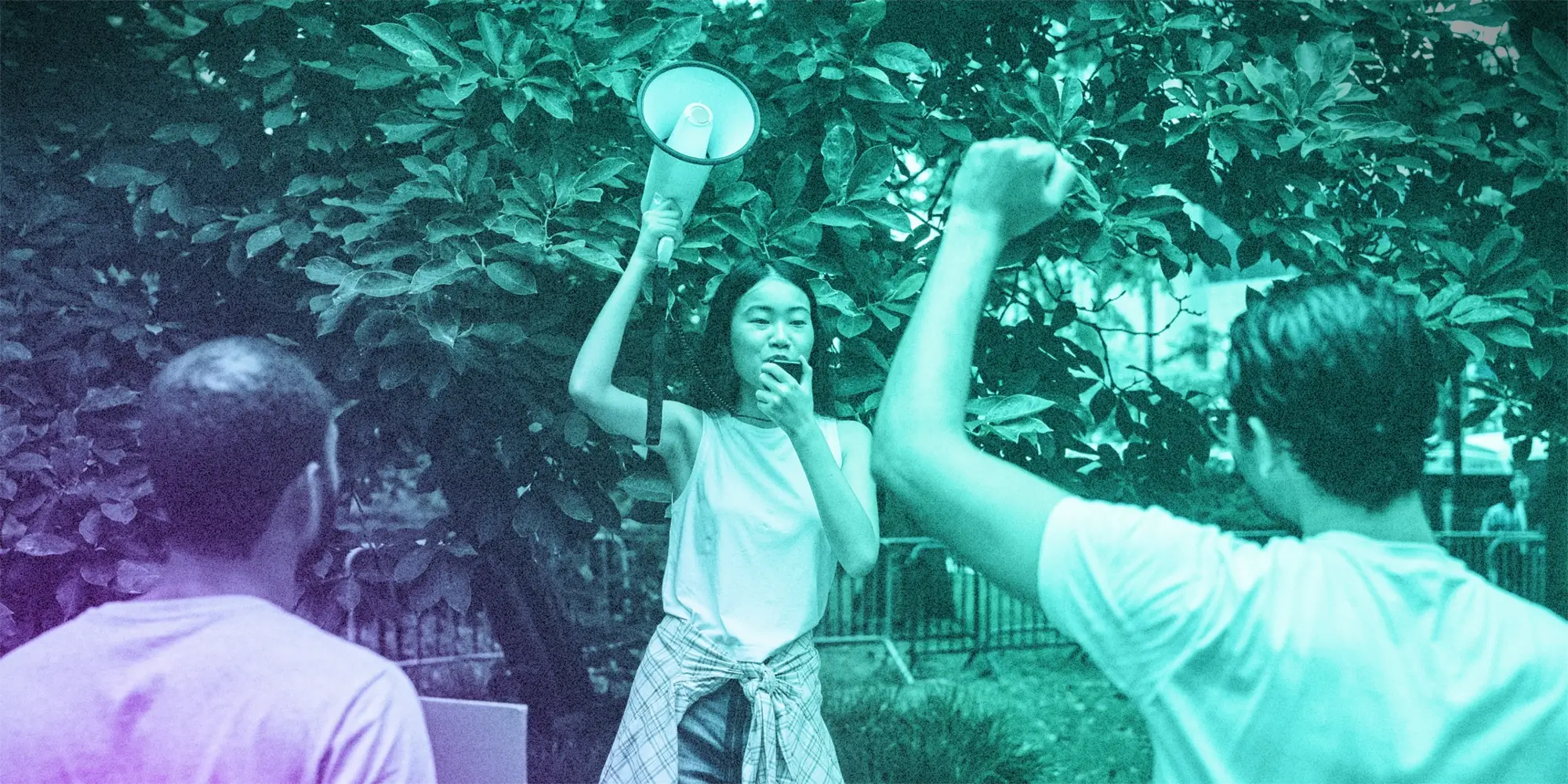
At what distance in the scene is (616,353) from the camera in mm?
2113

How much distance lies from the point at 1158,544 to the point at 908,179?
2.27 m

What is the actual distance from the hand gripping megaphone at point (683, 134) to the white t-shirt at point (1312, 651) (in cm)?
124

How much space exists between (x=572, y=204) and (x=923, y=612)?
6377mm

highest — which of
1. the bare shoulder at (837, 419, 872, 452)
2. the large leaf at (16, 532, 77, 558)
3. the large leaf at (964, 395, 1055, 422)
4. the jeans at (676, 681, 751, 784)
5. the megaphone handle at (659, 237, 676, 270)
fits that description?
the megaphone handle at (659, 237, 676, 270)

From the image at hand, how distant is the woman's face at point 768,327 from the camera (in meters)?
2.17

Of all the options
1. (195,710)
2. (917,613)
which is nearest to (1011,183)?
(195,710)

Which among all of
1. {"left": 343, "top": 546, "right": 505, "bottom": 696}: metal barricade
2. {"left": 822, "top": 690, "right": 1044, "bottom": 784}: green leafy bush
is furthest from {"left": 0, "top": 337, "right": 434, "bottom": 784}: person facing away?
{"left": 822, "top": 690, "right": 1044, "bottom": 784}: green leafy bush

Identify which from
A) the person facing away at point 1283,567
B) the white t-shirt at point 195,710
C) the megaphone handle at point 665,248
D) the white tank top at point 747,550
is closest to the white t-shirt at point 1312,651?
the person facing away at point 1283,567

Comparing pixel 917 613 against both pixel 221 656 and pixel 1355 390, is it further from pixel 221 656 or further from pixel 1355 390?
pixel 221 656

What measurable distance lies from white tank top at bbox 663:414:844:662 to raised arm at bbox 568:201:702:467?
143 millimetres

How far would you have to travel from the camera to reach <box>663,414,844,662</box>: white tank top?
6.56 feet

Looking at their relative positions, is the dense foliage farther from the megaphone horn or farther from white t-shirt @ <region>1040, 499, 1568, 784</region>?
white t-shirt @ <region>1040, 499, 1568, 784</region>

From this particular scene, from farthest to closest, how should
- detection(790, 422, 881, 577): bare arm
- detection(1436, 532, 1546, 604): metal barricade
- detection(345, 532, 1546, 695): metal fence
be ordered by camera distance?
detection(1436, 532, 1546, 604): metal barricade
detection(345, 532, 1546, 695): metal fence
detection(790, 422, 881, 577): bare arm

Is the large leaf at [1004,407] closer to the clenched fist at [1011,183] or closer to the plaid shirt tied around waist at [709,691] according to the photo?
the plaid shirt tied around waist at [709,691]
